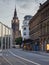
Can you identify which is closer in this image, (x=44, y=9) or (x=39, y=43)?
(x=44, y=9)

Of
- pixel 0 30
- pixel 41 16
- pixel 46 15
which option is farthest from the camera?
pixel 41 16

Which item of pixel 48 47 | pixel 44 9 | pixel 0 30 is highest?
pixel 44 9

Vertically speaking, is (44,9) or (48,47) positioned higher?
(44,9)

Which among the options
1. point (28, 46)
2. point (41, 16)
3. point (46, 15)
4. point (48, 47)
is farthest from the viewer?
point (28, 46)

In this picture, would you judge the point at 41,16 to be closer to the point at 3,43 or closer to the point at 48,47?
the point at 3,43

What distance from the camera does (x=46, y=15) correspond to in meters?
99.0

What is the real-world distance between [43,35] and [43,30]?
2198 mm

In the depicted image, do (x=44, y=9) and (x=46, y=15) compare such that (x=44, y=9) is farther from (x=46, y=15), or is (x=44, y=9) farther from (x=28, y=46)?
(x=28, y=46)

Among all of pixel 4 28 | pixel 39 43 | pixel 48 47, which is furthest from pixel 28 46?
pixel 48 47

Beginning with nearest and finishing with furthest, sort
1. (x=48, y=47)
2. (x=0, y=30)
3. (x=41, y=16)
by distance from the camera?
1. (x=48, y=47)
2. (x=0, y=30)
3. (x=41, y=16)

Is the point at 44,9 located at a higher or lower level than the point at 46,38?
higher

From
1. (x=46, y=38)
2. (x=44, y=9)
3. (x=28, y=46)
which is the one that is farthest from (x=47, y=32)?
(x=28, y=46)

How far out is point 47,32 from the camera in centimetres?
9525

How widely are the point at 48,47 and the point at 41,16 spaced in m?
35.7
